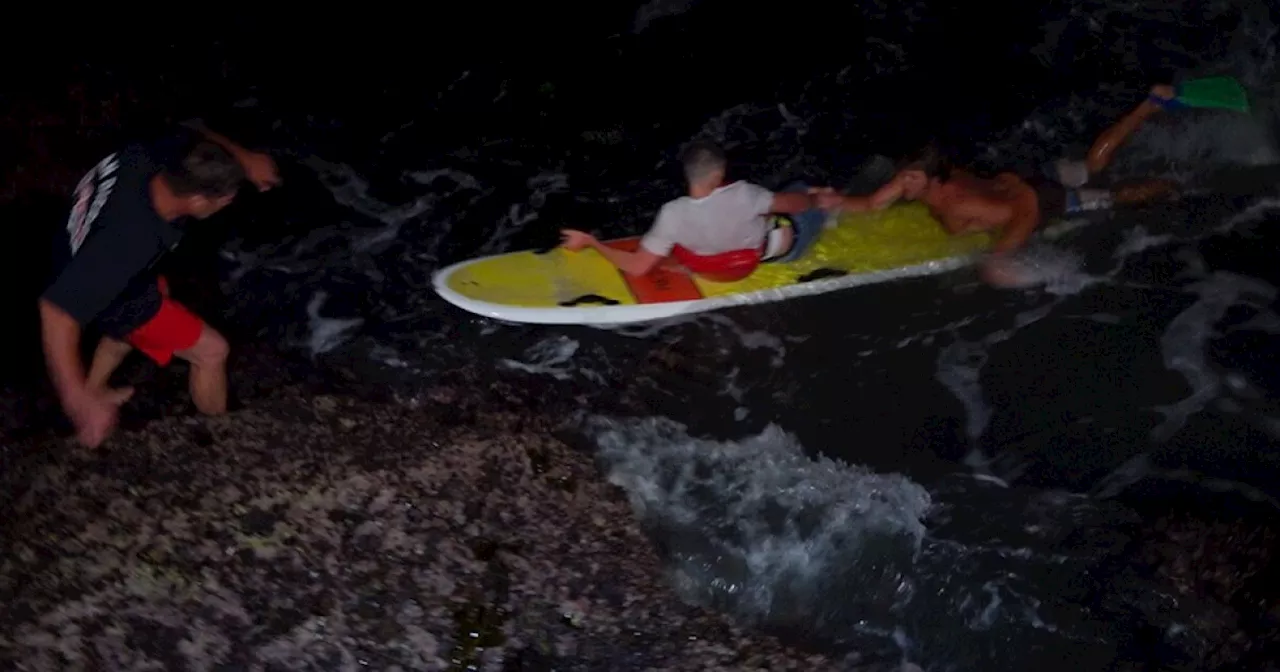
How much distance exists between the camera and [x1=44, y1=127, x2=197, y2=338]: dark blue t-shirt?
3.19 m

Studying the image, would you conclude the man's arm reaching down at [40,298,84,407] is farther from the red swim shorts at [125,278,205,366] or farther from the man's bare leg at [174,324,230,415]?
the man's bare leg at [174,324,230,415]

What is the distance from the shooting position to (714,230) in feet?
14.2

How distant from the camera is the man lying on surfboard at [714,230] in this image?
4121 mm

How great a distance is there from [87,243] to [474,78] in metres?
3.76

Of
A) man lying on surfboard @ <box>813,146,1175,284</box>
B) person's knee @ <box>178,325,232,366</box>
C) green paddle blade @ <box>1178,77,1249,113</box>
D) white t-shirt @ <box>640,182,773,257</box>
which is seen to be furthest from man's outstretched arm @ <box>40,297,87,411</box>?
green paddle blade @ <box>1178,77,1249,113</box>

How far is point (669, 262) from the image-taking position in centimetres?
474

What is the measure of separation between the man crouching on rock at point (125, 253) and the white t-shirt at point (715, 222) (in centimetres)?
193

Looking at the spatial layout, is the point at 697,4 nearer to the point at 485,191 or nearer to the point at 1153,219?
the point at 485,191

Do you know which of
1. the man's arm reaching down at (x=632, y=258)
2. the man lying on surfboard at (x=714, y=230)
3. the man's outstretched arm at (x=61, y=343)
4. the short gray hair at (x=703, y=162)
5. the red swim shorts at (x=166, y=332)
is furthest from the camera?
the man's arm reaching down at (x=632, y=258)

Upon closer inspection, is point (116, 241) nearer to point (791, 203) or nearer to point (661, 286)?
point (661, 286)

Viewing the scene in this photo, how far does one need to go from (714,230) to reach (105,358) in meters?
2.85

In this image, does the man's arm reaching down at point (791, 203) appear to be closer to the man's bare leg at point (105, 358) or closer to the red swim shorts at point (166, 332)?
the red swim shorts at point (166, 332)

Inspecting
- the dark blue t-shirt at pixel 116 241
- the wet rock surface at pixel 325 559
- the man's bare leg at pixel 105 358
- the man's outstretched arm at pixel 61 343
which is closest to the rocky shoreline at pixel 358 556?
the wet rock surface at pixel 325 559

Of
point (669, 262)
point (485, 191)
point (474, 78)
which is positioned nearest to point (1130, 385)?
point (669, 262)
